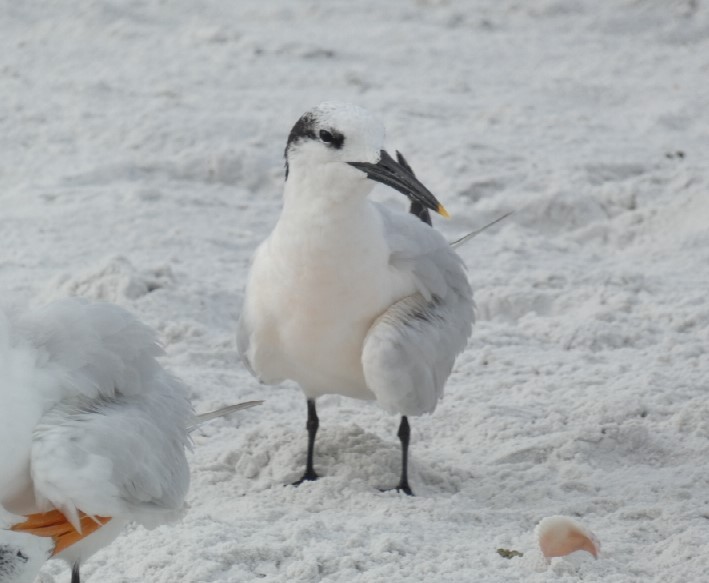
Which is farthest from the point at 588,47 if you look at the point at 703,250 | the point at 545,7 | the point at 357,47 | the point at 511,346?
the point at 511,346

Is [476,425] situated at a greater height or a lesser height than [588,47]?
lesser

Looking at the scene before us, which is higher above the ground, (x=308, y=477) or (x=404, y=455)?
(x=404, y=455)

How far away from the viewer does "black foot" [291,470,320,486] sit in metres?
3.86

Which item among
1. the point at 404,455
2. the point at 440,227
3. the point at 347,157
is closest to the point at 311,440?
the point at 404,455

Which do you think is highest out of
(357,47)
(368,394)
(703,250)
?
(357,47)

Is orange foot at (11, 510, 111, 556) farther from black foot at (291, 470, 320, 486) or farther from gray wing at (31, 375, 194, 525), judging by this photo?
black foot at (291, 470, 320, 486)

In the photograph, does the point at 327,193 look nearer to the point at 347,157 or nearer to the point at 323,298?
the point at 347,157

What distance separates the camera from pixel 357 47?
730cm

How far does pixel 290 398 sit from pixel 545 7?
13.2 ft

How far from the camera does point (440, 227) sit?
17.9 feet

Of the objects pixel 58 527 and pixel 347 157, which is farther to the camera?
pixel 347 157

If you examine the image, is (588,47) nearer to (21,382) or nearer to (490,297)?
(490,297)

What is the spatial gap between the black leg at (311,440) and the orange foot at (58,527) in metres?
0.98

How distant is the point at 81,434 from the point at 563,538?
116 centimetres
